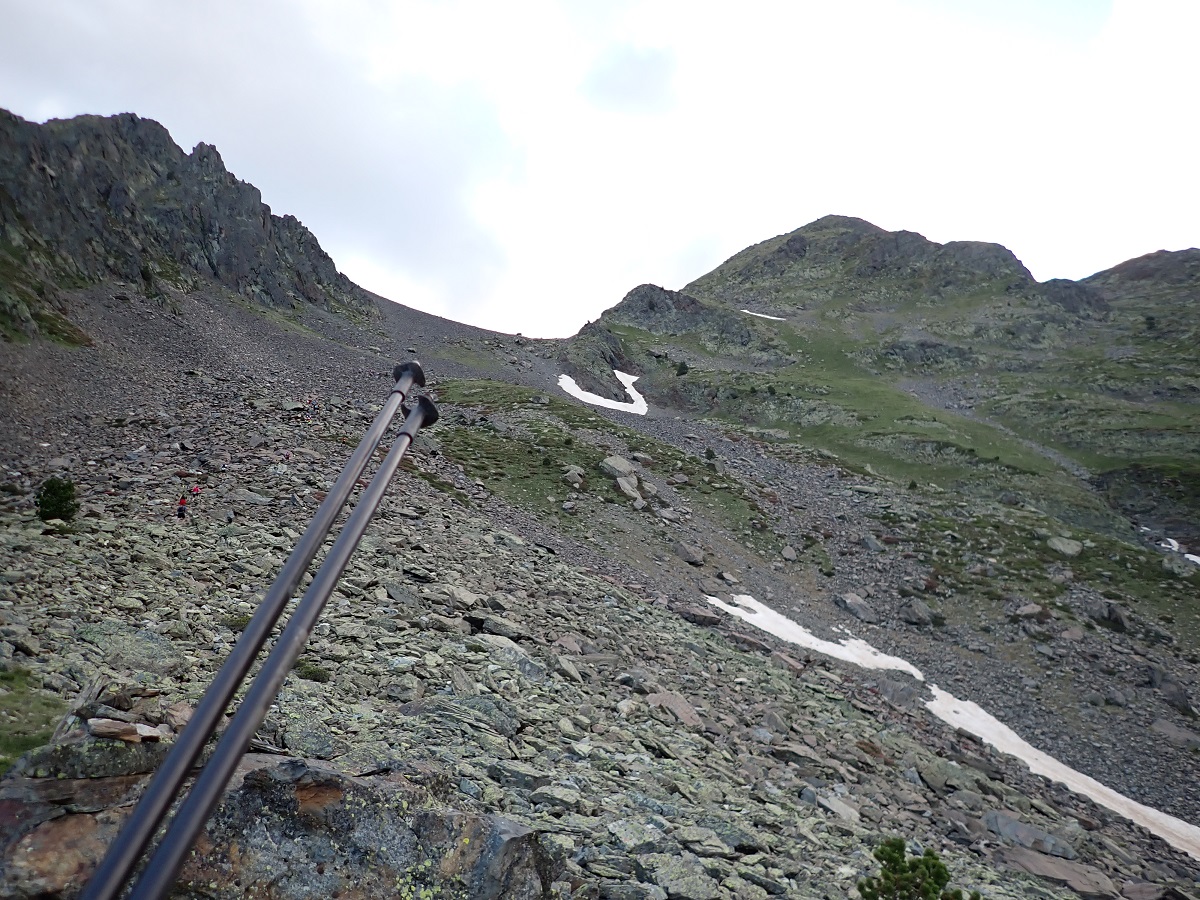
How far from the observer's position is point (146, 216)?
71250 millimetres

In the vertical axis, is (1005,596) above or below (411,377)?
above

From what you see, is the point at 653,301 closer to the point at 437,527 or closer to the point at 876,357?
the point at 876,357

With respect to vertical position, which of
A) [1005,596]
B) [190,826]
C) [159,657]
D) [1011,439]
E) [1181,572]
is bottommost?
[159,657]

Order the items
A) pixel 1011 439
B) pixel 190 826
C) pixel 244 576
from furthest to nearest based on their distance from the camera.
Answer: pixel 1011 439 < pixel 244 576 < pixel 190 826

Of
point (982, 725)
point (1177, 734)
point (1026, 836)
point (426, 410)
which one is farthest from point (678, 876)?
point (1177, 734)

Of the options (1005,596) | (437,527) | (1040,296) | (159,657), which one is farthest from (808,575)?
(1040,296)

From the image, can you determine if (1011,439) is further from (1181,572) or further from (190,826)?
(190,826)

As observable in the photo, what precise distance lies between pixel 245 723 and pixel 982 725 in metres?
31.0

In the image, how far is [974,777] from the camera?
62.7ft

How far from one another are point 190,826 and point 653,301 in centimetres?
12729

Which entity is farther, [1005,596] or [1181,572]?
[1181,572]

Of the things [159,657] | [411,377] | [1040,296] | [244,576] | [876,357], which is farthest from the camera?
[1040,296]

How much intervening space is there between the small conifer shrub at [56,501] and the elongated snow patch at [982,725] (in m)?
24.1

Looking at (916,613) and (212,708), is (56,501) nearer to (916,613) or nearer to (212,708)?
(212,708)
